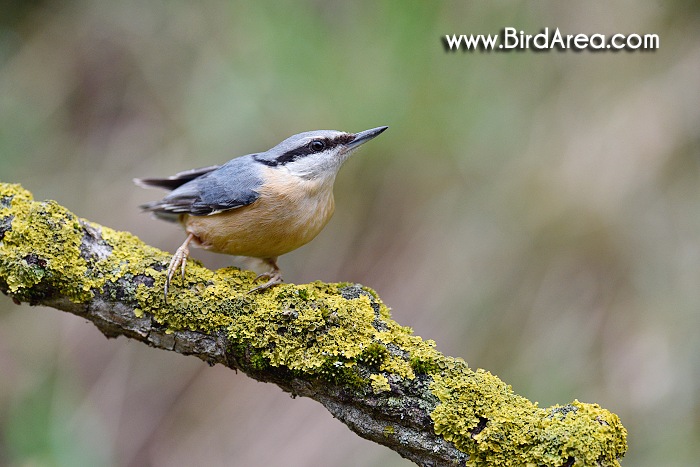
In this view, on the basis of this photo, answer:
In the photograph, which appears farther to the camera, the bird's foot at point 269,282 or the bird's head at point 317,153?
the bird's head at point 317,153

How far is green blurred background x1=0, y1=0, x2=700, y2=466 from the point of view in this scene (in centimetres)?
397

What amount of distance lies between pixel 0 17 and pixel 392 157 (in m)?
3.22

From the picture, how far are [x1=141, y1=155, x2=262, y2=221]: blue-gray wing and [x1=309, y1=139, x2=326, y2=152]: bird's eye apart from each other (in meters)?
0.27

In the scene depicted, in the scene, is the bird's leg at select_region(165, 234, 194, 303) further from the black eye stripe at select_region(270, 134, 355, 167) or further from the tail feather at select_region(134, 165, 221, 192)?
the tail feather at select_region(134, 165, 221, 192)

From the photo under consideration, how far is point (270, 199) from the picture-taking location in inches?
109

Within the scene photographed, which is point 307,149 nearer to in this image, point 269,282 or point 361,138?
point 361,138

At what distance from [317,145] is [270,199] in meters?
0.35

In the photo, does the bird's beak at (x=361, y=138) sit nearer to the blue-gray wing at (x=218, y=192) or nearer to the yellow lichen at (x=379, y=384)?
the blue-gray wing at (x=218, y=192)

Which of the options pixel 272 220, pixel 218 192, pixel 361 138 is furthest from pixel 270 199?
pixel 361 138

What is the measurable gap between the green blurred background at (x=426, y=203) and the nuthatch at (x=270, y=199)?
4.45ft

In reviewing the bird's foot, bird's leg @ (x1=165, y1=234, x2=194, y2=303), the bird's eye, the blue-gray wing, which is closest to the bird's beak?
the bird's eye

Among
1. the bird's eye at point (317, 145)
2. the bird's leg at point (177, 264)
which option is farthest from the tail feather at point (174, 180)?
the bird's leg at point (177, 264)

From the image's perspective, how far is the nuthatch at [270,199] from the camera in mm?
2768

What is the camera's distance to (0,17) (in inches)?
193
